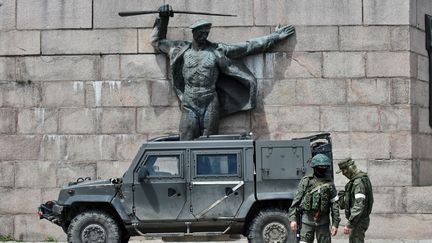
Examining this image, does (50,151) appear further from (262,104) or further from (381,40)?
(381,40)

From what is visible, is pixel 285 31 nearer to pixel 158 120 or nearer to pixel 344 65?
pixel 344 65

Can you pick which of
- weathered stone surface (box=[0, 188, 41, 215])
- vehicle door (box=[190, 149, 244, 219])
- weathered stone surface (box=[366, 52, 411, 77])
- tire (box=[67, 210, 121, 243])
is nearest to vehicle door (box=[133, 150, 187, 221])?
vehicle door (box=[190, 149, 244, 219])

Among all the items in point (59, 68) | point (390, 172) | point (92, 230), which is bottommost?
point (92, 230)

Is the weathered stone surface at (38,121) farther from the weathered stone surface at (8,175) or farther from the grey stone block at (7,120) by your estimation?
the weathered stone surface at (8,175)

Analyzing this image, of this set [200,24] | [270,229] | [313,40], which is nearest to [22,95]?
[200,24]

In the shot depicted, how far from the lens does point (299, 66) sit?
1511 cm

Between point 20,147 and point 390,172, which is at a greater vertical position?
point 20,147

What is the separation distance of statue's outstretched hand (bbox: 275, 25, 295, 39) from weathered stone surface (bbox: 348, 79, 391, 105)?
5.12 feet

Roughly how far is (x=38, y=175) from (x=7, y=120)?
4.11 ft

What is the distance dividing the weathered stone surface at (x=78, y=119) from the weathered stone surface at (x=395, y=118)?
5.50 metres

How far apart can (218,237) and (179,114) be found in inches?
108


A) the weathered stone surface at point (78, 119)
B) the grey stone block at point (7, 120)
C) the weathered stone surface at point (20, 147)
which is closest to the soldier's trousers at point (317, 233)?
the weathered stone surface at point (78, 119)

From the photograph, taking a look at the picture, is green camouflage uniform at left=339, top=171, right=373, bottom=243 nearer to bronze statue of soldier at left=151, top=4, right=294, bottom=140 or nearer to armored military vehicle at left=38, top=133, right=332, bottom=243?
armored military vehicle at left=38, top=133, right=332, bottom=243

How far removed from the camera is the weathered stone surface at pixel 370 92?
1504 cm
